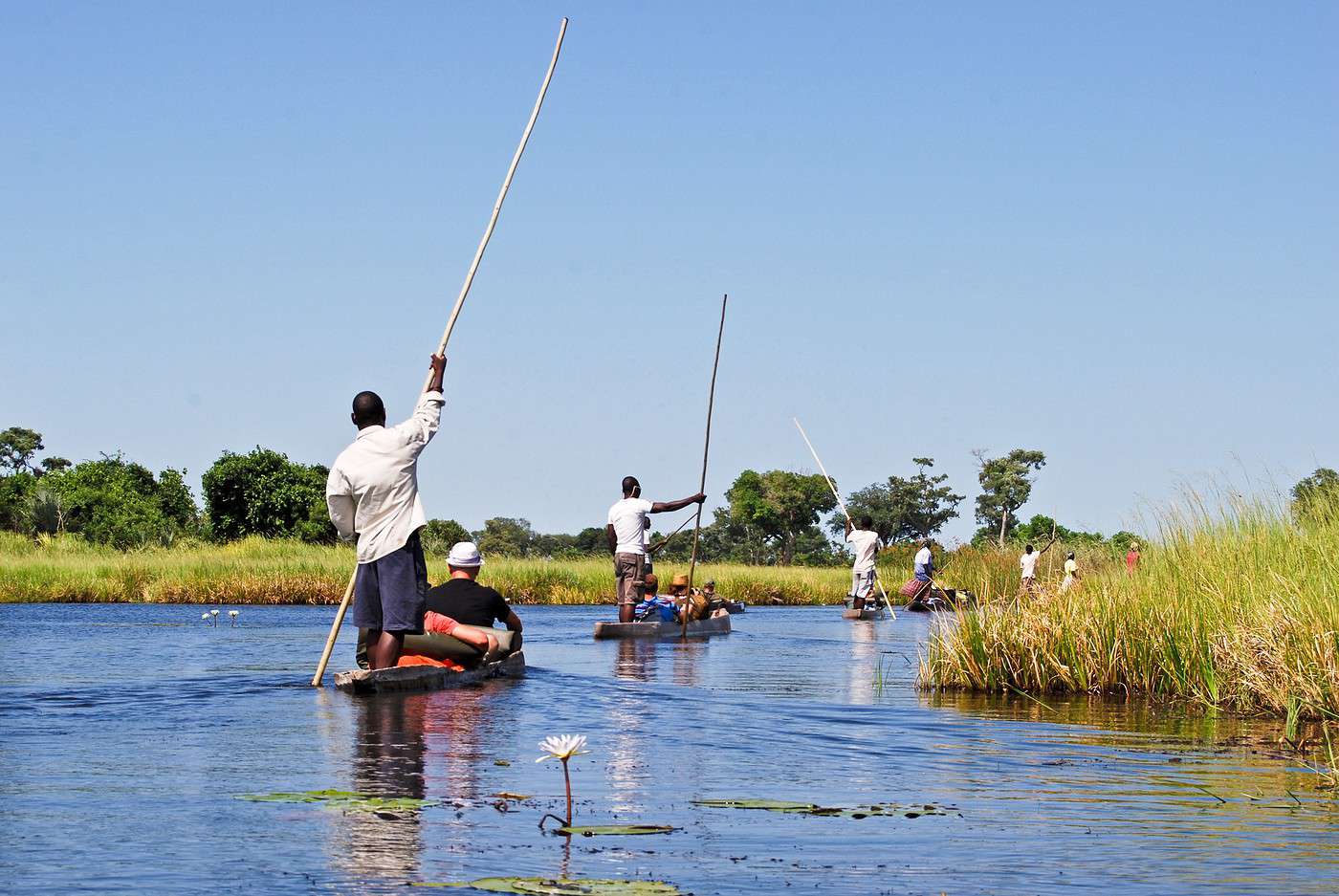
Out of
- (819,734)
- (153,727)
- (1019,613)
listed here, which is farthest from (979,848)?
(1019,613)

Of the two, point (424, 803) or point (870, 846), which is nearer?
point (870, 846)

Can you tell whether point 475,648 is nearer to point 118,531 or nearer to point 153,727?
point 153,727

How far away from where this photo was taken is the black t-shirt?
40.4 ft

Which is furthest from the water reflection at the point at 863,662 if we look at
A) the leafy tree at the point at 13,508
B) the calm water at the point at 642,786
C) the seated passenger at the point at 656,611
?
the leafy tree at the point at 13,508

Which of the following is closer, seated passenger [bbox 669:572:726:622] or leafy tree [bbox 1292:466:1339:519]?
leafy tree [bbox 1292:466:1339:519]

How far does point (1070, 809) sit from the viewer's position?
6195mm

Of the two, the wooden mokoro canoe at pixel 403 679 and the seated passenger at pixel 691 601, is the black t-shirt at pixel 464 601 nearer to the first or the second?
the wooden mokoro canoe at pixel 403 679

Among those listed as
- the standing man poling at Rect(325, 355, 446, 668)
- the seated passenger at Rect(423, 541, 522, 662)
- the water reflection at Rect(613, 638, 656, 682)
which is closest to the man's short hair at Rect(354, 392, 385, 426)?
the standing man poling at Rect(325, 355, 446, 668)

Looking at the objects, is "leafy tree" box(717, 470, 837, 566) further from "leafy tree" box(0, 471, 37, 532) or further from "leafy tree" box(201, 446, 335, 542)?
"leafy tree" box(0, 471, 37, 532)

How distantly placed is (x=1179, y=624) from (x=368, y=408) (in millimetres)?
6513

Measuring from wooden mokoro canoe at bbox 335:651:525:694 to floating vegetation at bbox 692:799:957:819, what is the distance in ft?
15.1

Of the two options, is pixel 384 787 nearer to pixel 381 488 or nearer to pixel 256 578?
pixel 381 488

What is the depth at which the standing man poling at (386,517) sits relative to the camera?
34.2 ft

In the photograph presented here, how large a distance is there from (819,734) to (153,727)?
4.07 metres
